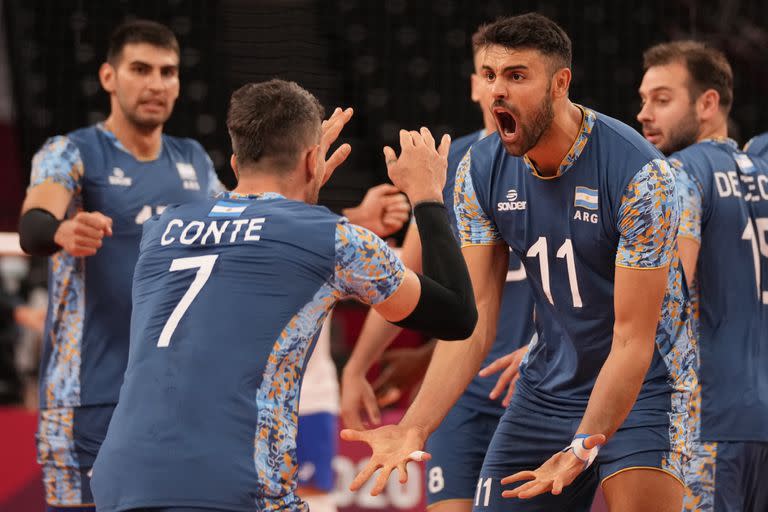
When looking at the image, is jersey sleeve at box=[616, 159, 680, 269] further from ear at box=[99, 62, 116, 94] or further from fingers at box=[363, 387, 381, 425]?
ear at box=[99, 62, 116, 94]

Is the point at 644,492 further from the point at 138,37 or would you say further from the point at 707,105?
the point at 138,37

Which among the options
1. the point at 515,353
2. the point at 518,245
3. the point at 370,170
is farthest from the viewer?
the point at 370,170

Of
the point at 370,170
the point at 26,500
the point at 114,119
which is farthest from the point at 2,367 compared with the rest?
the point at 114,119

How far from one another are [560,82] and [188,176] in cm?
213

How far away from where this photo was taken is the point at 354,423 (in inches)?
189

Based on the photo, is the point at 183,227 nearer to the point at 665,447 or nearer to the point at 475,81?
the point at 665,447

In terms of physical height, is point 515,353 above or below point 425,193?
below

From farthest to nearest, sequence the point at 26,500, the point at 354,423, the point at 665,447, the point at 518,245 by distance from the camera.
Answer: the point at 26,500
the point at 354,423
the point at 518,245
the point at 665,447

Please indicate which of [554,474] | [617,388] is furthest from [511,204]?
[554,474]

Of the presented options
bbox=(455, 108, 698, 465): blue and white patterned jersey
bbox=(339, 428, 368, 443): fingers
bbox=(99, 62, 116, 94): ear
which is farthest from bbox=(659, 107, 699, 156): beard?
bbox=(99, 62, 116, 94): ear

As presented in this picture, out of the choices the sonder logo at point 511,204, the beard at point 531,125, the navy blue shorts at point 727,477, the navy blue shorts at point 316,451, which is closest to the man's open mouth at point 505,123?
the beard at point 531,125

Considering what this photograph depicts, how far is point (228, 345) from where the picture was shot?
2.90 meters

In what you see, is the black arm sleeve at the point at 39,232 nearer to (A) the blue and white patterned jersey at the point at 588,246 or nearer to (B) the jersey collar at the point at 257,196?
(B) the jersey collar at the point at 257,196

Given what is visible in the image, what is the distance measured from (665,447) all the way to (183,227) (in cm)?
172
